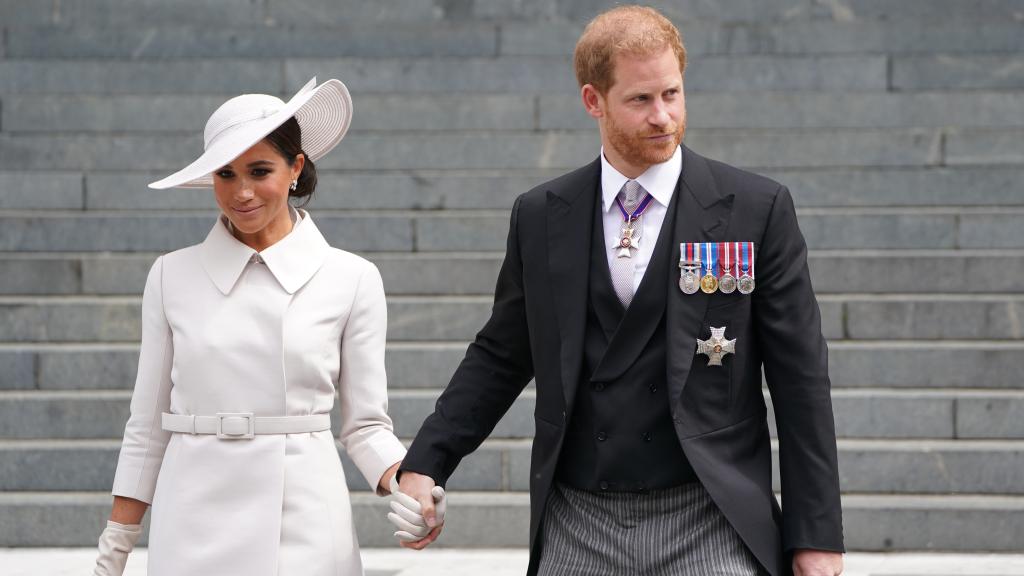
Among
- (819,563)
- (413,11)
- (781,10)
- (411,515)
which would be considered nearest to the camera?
(819,563)

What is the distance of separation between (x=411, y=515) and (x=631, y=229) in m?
0.79

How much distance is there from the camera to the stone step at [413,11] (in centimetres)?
1038

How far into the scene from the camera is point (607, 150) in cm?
318

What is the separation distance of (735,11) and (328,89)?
7.38m

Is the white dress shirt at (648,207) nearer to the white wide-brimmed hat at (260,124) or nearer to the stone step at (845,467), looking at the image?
the white wide-brimmed hat at (260,124)

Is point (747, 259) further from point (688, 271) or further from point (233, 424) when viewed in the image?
point (233, 424)

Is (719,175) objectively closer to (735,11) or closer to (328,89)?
(328,89)

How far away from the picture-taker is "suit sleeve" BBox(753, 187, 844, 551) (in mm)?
2982

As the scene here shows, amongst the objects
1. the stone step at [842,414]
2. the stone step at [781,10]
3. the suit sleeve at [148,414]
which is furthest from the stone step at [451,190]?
the suit sleeve at [148,414]

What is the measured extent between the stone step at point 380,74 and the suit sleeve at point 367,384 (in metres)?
6.28

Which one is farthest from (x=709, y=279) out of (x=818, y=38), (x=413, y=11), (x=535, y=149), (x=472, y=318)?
(x=413, y=11)

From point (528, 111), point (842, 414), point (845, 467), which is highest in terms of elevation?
point (528, 111)

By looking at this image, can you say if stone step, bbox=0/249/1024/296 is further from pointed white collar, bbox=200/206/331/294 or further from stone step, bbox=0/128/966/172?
pointed white collar, bbox=200/206/331/294

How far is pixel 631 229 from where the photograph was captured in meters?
3.11
